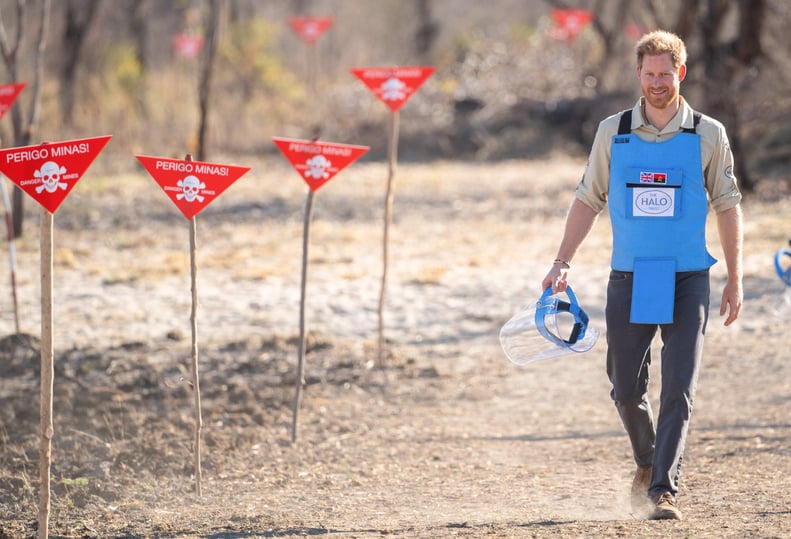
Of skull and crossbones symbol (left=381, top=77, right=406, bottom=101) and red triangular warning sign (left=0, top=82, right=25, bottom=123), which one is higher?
skull and crossbones symbol (left=381, top=77, right=406, bottom=101)

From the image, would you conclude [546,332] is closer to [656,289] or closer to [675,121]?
[656,289]

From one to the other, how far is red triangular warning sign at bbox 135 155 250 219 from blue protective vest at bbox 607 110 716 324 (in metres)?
1.69

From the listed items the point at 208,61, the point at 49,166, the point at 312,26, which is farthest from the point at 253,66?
the point at 49,166

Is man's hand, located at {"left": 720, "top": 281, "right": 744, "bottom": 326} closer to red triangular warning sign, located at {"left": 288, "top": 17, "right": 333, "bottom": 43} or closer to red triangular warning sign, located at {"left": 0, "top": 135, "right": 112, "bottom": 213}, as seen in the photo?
red triangular warning sign, located at {"left": 0, "top": 135, "right": 112, "bottom": 213}

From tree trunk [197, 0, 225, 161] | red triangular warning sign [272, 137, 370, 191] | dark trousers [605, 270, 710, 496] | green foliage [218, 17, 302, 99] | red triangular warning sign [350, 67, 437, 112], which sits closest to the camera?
dark trousers [605, 270, 710, 496]

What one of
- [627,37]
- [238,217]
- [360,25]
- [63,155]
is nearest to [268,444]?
[63,155]

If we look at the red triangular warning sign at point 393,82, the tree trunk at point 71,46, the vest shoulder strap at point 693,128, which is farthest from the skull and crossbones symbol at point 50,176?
the tree trunk at point 71,46

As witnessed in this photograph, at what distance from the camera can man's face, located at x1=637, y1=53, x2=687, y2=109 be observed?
4.04m

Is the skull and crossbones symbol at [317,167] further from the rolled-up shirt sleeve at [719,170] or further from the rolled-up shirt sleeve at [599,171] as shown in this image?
the rolled-up shirt sleeve at [719,170]

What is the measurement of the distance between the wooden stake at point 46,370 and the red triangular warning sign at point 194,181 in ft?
2.66

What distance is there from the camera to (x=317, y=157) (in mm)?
6250

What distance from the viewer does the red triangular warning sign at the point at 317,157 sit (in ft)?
20.3

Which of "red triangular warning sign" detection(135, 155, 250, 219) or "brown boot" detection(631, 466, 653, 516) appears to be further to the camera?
"red triangular warning sign" detection(135, 155, 250, 219)

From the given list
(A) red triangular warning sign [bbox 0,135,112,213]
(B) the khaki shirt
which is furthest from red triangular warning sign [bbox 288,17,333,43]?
(B) the khaki shirt
